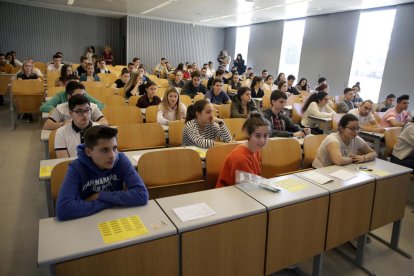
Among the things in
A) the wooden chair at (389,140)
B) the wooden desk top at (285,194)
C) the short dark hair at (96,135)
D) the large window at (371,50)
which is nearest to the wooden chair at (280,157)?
the wooden desk top at (285,194)

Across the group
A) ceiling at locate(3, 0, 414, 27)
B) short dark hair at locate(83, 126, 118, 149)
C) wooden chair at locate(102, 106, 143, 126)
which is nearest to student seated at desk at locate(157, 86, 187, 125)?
wooden chair at locate(102, 106, 143, 126)

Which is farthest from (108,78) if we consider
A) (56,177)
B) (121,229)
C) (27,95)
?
(121,229)

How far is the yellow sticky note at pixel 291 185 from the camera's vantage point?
6.36 feet

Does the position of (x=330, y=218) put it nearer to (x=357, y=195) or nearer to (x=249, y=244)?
(x=357, y=195)

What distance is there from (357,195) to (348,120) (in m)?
0.75

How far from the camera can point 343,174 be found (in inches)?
89.2

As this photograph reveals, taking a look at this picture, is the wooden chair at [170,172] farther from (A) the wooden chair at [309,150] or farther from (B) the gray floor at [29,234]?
(A) the wooden chair at [309,150]

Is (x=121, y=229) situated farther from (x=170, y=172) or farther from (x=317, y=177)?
(x=317, y=177)

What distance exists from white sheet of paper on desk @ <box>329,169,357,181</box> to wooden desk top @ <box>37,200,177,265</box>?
4.50ft

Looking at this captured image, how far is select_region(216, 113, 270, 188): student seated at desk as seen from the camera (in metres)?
2.03

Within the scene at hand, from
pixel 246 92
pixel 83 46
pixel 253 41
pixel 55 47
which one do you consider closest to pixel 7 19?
pixel 55 47

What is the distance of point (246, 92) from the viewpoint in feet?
14.3

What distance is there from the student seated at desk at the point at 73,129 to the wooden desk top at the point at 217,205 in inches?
45.4

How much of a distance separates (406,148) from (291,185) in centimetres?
238
